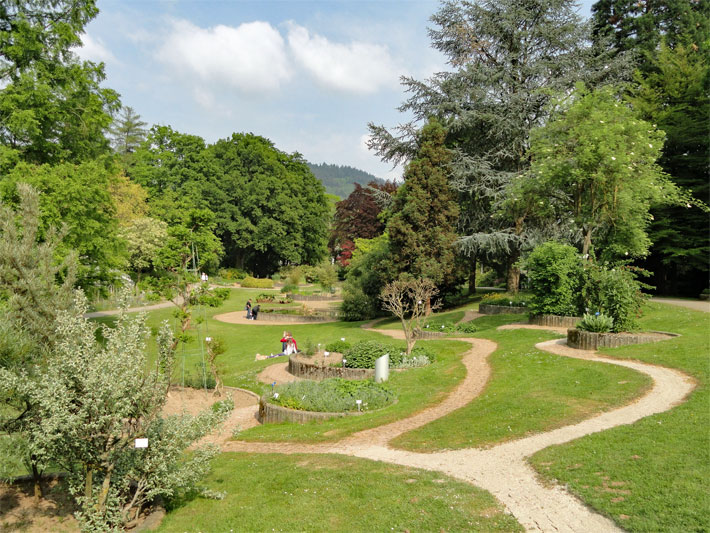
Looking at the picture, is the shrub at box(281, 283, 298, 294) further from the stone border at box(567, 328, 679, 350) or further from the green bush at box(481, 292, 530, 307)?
the stone border at box(567, 328, 679, 350)

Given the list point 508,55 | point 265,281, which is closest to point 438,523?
point 508,55

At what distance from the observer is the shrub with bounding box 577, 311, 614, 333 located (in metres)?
14.9

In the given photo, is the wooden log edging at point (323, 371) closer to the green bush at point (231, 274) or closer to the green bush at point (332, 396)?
the green bush at point (332, 396)

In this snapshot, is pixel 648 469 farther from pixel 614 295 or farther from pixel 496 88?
pixel 496 88

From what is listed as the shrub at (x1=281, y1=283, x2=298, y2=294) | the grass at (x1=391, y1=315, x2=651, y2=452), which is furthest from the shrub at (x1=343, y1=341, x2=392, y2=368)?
the shrub at (x1=281, y1=283, x2=298, y2=294)

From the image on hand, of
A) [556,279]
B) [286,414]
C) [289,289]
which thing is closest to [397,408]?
[286,414]

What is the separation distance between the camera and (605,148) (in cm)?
1759

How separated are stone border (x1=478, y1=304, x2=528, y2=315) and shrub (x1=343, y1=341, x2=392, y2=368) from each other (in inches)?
429

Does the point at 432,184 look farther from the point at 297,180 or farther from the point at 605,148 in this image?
the point at 297,180

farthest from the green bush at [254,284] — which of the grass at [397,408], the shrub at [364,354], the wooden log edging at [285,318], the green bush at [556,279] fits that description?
the grass at [397,408]

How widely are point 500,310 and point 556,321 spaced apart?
5.96 meters

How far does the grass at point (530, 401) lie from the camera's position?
9.29 meters

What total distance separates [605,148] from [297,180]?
43.3m

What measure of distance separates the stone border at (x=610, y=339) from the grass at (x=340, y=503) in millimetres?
9372
